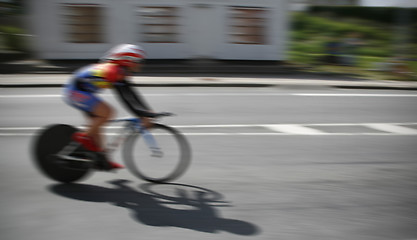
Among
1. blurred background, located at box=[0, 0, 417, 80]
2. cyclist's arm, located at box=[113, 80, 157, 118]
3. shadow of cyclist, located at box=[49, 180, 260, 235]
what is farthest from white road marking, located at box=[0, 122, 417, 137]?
blurred background, located at box=[0, 0, 417, 80]

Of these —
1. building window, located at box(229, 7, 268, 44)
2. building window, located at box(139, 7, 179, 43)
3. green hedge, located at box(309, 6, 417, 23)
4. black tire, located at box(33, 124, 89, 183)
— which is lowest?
black tire, located at box(33, 124, 89, 183)

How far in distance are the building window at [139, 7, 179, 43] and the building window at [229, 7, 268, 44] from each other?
90.4 inches

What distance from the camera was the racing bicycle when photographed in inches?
188

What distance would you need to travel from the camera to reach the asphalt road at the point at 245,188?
13.2 ft

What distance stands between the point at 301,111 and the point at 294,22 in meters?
24.6

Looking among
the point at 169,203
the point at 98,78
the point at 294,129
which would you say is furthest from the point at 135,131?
the point at 294,129

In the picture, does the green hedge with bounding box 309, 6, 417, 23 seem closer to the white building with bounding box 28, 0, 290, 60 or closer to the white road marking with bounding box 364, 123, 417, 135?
the white building with bounding box 28, 0, 290, 60

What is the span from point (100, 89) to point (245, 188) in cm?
203

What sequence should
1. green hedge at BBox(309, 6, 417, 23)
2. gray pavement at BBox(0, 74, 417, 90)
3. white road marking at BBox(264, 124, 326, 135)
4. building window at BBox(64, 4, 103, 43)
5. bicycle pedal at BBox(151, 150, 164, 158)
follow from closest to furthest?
bicycle pedal at BBox(151, 150, 164, 158) → white road marking at BBox(264, 124, 326, 135) → gray pavement at BBox(0, 74, 417, 90) → building window at BBox(64, 4, 103, 43) → green hedge at BBox(309, 6, 417, 23)

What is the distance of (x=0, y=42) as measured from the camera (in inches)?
657

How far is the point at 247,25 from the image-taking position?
55.9 feet

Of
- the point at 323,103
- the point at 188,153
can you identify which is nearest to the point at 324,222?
the point at 188,153

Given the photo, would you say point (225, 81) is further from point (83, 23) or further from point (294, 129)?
point (83, 23)

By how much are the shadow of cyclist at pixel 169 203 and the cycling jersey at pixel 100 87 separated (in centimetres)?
94
